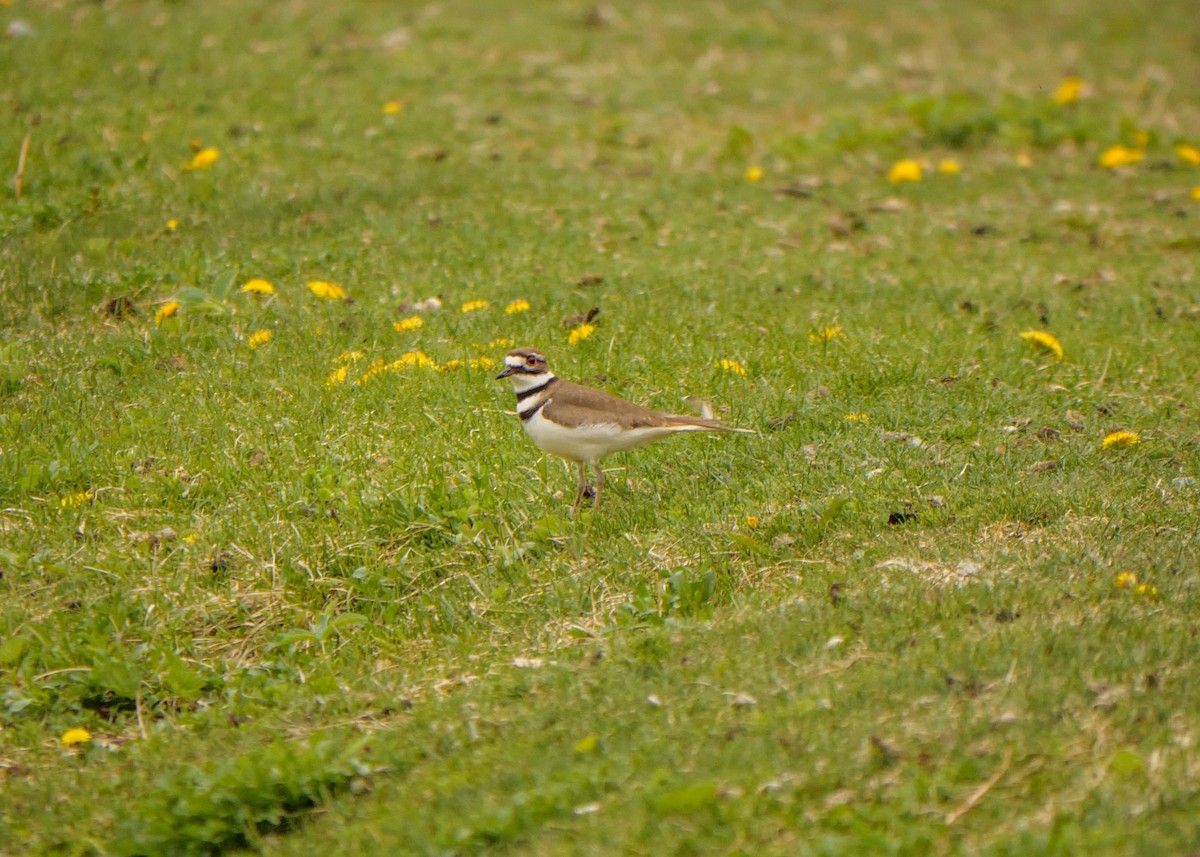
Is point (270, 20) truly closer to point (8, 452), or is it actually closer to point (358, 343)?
point (358, 343)

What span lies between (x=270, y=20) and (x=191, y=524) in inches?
397

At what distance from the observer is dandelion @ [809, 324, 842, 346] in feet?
27.5

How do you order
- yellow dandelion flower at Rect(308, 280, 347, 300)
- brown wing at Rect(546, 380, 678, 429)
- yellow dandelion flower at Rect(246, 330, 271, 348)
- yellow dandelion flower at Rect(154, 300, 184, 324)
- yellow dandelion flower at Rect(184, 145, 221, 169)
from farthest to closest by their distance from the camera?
yellow dandelion flower at Rect(184, 145, 221, 169) < yellow dandelion flower at Rect(308, 280, 347, 300) < yellow dandelion flower at Rect(154, 300, 184, 324) < yellow dandelion flower at Rect(246, 330, 271, 348) < brown wing at Rect(546, 380, 678, 429)

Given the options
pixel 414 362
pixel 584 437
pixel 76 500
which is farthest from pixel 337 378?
pixel 584 437

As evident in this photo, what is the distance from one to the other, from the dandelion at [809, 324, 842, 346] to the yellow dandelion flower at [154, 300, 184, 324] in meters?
4.02

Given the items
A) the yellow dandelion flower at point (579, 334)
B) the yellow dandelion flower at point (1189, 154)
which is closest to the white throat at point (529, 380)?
the yellow dandelion flower at point (579, 334)

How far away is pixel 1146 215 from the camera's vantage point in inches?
459

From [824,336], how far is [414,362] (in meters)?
2.51

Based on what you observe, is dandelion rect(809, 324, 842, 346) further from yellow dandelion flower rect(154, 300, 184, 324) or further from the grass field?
yellow dandelion flower rect(154, 300, 184, 324)

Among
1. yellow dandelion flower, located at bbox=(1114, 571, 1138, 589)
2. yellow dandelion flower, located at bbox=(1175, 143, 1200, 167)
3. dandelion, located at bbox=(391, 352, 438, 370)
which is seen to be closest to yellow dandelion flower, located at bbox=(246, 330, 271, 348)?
dandelion, located at bbox=(391, 352, 438, 370)

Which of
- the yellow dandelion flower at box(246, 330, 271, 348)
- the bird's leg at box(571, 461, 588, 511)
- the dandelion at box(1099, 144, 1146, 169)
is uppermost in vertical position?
the dandelion at box(1099, 144, 1146, 169)

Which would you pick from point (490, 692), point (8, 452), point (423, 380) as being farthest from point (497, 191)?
point (490, 692)

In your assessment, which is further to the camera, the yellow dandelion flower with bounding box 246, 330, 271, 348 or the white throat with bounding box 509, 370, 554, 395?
the yellow dandelion flower with bounding box 246, 330, 271, 348

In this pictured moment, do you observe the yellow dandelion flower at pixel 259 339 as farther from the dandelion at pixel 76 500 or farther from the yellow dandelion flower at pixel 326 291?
the dandelion at pixel 76 500
